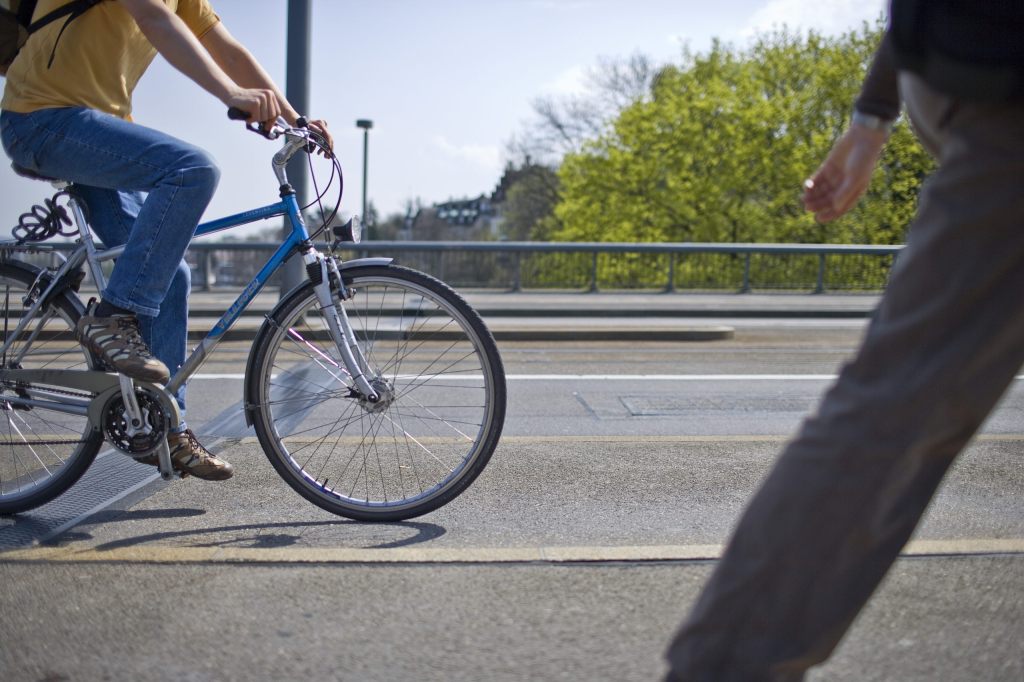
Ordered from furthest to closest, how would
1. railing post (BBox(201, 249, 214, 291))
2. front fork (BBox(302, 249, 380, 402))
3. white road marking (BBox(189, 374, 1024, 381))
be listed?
1. railing post (BBox(201, 249, 214, 291))
2. white road marking (BBox(189, 374, 1024, 381))
3. front fork (BBox(302, 249, 380, 402))

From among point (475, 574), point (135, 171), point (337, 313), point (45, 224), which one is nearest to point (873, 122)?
point (475, 574)

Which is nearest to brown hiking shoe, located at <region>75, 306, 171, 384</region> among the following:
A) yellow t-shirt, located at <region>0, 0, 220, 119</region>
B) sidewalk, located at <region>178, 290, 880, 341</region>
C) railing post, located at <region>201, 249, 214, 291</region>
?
yellow t-shirt, located at <region>0, 0, 220, 119</region>

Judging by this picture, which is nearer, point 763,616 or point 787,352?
point 763,616

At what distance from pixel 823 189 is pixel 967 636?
3.41ft

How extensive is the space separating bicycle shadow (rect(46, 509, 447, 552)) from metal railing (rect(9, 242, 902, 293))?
12.9 meters

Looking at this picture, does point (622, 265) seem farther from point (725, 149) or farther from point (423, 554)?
point (725, 149)

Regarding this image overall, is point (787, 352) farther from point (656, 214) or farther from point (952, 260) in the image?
point (656, 214)

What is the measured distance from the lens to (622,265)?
60.0 ft

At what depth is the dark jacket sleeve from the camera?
1.58 meters

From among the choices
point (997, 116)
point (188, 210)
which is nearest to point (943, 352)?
point (997, 116)

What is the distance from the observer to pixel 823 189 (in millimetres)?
1798

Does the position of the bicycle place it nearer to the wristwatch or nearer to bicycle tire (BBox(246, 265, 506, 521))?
bicycle tire (BBox(246, 265, 506, 521))

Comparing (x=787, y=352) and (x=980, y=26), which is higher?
(x=980, y=26)

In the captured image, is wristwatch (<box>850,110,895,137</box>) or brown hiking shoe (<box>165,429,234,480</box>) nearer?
wristwatch (<box>850,110,895,137</box>)
